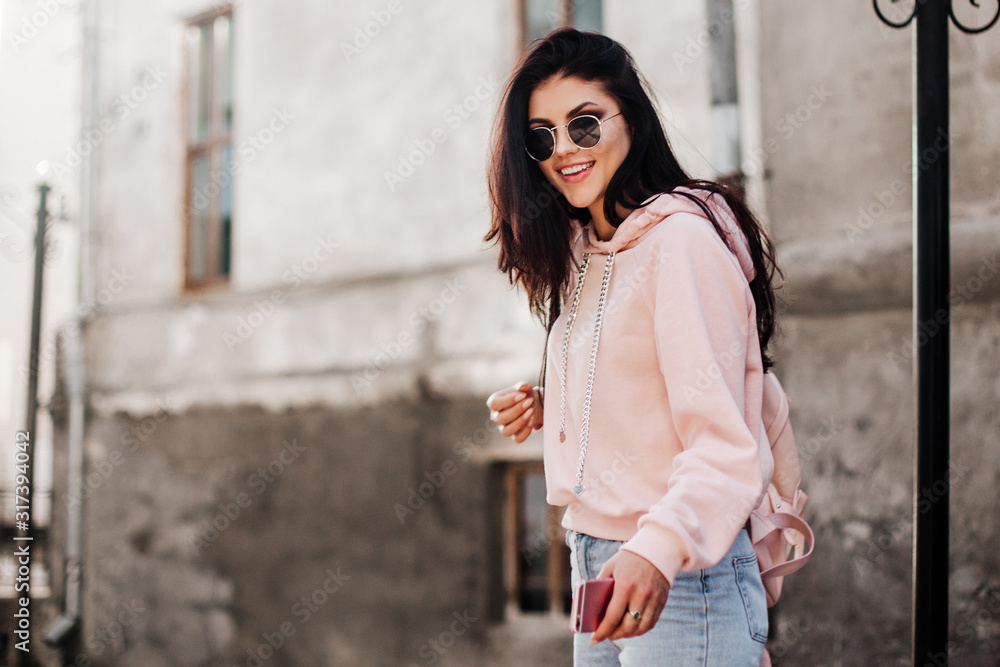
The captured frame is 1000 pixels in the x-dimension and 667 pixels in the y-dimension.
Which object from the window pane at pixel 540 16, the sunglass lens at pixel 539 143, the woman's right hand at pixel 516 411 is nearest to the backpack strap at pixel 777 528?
the woman's right hand at pixel 516 411

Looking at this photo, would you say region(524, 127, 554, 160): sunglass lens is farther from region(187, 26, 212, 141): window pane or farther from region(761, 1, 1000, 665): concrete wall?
region(187, 26, 212, 141): window pane

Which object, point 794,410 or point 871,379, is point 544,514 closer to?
point 794,410

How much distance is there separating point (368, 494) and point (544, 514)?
50.3 inches

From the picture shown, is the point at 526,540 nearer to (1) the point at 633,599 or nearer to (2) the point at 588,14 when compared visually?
(2) the point at 588,14

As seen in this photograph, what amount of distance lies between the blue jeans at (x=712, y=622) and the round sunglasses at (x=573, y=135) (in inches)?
31.0

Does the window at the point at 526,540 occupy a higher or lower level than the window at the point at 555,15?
lower

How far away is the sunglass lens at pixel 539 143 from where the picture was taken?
183cm

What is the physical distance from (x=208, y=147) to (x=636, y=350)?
685cm

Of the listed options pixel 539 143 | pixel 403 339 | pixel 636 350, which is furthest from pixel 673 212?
pixel 403 339

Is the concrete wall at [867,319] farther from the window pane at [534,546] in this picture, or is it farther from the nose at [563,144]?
the nose at [563,144]

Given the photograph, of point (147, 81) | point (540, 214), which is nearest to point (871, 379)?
point (540, 214)

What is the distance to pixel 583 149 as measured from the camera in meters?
1.79

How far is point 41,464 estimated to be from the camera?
516 inches

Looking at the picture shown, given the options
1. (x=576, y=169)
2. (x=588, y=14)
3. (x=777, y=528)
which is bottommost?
(x=777, y=528)
